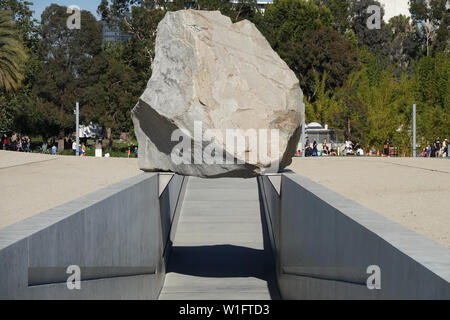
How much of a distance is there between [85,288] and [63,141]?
48.6 metres

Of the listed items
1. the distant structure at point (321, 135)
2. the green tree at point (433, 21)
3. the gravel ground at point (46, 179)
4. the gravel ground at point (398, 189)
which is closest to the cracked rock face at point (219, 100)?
the gravel ground at point (398, 189)

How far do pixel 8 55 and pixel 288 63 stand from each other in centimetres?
2795

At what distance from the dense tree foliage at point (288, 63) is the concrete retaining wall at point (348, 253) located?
76.4 feet

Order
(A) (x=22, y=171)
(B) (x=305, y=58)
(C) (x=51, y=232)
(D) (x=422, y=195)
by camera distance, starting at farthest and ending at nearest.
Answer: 1. (B) (x=305, y=58)
2. (A) (x=22, y=171)
3. (D) (x=422, y=195)
4. (C) (x=51, y=232)

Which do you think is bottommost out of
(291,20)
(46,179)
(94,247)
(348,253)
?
(46,179)

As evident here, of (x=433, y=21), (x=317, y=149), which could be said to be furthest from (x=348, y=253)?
(x=433, y=21)

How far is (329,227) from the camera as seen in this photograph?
6.21m

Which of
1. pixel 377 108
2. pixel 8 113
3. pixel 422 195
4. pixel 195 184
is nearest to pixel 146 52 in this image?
pixel 8 113

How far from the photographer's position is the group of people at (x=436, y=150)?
A: 33312mm

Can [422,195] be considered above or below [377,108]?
below

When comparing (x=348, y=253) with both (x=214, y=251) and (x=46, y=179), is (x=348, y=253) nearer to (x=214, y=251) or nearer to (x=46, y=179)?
(x=214, y=251)

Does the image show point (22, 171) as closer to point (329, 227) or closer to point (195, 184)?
point (195, 184)

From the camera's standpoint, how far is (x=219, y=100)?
8.82 metres

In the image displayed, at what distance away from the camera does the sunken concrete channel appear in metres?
3.86
